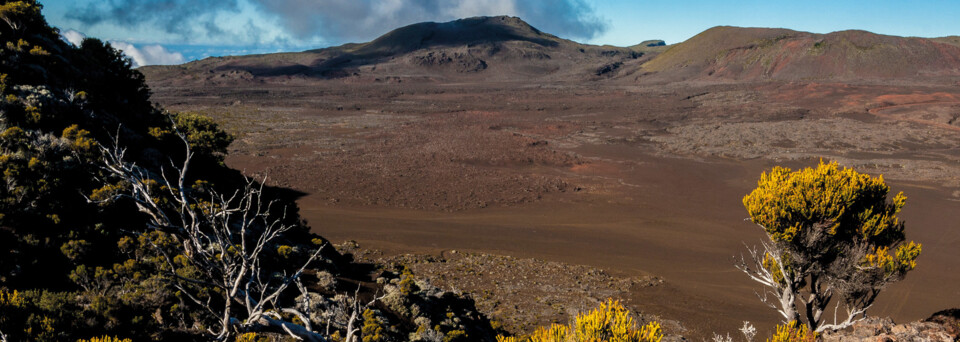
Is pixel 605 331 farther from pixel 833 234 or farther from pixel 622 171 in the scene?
pixel 622 171

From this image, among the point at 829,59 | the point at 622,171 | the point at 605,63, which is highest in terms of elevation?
the point at 605,63

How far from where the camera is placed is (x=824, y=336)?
34.8 ft

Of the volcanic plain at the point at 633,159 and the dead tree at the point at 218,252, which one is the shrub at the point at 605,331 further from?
the volcanic plain at the point at 633,159

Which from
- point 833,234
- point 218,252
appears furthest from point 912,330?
point 218,252

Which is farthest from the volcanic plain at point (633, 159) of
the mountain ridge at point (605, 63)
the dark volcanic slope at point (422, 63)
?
the dark volcanic slope at point (422, 63)

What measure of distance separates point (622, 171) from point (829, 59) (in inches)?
3572

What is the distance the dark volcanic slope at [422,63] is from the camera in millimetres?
147250

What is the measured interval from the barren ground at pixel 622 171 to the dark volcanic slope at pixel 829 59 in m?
21.7

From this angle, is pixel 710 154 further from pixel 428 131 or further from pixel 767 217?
pixel 767 217

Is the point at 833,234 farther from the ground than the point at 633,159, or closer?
farther from the ground

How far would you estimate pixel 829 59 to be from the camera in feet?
340

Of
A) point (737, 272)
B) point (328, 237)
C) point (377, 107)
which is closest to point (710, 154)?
point (737, 272)

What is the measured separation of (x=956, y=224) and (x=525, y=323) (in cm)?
2724

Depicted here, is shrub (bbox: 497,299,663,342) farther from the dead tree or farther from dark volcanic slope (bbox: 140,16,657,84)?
dark volcanic slope (bbox: 140,16,657,84)
